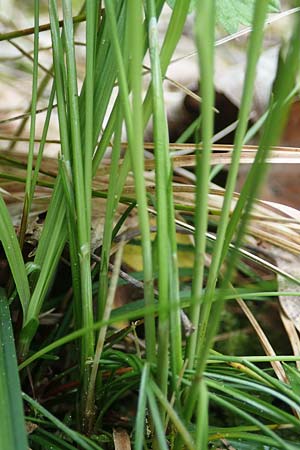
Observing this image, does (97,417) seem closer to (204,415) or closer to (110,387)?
(110,387)

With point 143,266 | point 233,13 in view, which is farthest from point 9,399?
point 233,13

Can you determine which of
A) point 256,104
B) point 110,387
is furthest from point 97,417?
point 256,104

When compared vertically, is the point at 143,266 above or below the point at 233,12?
below

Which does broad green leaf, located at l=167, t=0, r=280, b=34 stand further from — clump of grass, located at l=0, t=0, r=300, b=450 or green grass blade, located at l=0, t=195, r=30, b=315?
green grass blade, located at l=0, t=195, r=30, b=315

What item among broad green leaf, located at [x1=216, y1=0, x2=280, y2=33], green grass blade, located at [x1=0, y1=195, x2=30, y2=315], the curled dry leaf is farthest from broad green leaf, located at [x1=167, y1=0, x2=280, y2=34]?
the curled dry leaf

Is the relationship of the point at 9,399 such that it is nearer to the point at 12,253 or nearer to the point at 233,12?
the point at 12,253
